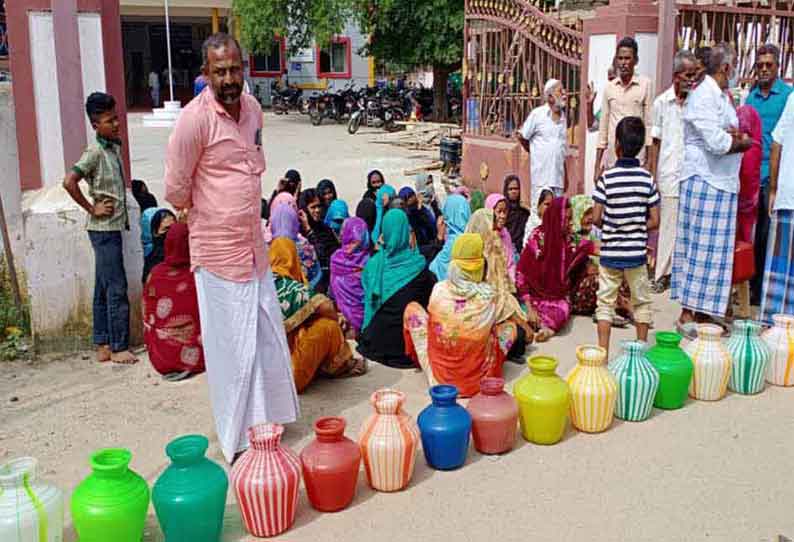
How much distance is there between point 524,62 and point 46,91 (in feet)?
19.3

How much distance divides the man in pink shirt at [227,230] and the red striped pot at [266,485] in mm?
655

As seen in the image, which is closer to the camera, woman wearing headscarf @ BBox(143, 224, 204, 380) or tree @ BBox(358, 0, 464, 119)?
woman wearing headscarf @ BBox(143, 224, 204, 380)

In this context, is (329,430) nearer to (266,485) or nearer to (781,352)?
(266,485)

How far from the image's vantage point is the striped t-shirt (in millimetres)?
4727

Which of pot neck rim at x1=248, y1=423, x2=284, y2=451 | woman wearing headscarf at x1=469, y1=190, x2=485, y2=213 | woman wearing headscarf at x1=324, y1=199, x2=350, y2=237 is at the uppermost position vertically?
woman wearing headscarf at x1=324, y1=199, x2=350, y2=237

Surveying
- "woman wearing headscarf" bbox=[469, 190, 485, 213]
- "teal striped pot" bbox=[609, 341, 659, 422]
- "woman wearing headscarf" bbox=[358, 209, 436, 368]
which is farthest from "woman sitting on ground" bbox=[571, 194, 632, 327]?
"woman wearing headscarf" bbox=[469, 190, 485, 213]

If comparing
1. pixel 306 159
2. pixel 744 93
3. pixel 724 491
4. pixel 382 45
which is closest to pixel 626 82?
pixel 744 93

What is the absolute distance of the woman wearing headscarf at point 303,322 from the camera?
4.39 metres

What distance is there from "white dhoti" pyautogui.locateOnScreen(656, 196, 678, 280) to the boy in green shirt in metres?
4.04

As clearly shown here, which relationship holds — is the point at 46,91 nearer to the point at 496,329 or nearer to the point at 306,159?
the point at 496,329

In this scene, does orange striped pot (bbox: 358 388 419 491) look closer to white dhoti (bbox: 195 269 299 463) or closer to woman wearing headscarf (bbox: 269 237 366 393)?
white dhoti (bbox: 195 269 299 463)

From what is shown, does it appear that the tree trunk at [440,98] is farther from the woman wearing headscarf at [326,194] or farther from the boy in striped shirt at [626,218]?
the boy in striped shirt at [626,218]

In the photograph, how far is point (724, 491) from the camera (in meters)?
3.43

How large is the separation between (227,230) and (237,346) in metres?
0.53
